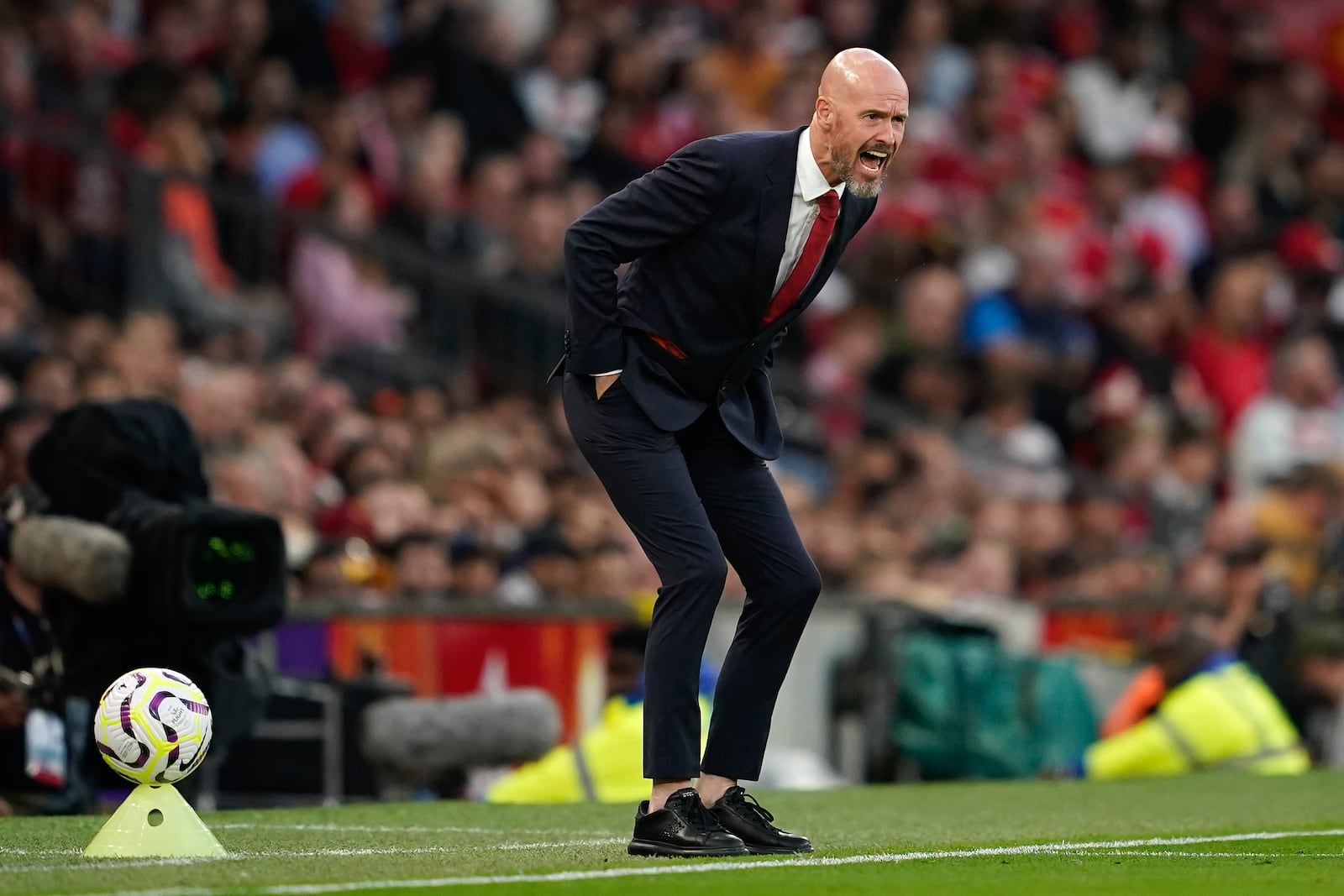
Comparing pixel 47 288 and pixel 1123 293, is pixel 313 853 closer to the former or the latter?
pixel 47 288

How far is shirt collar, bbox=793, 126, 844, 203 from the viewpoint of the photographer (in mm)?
5945

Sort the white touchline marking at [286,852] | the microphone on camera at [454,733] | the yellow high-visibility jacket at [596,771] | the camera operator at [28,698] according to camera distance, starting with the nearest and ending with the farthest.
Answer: the white touchline marking at [286,852] → the camera operator at [28,698] → the microphone on camera at [454,733] → the yellow high-visibility jacket at [596,771]

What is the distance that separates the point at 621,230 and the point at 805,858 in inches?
63.6

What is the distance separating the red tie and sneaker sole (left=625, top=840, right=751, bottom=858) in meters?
1.35

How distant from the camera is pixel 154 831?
5.82 meters

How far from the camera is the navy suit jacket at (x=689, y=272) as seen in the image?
583cm

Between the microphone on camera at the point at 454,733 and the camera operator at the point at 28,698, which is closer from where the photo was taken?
the camera operator at the point at 28,698

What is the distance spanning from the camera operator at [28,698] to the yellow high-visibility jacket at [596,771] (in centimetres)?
223

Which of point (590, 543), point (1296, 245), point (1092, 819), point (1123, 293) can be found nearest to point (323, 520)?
point (590, 543)

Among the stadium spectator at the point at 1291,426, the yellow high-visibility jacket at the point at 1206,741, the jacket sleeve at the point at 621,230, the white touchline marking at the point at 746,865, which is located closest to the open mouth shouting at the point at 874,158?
the jacket sleeve at the point at 621,230

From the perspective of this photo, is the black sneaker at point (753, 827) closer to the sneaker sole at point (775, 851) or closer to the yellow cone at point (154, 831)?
the sneaker sole at point (775, 851)

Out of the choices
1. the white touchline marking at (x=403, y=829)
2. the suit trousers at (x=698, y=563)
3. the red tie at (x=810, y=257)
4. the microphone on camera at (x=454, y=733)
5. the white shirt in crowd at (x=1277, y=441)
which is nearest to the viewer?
the suit trousers at (x=698, y=563)

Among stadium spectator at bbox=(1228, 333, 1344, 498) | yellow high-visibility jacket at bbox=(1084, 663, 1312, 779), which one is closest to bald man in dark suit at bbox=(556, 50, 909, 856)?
yellow high-visibility jacket at bbox=(1084, 663, 1312, 779)

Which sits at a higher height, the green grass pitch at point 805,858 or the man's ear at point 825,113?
the man's ear at point 825,113
